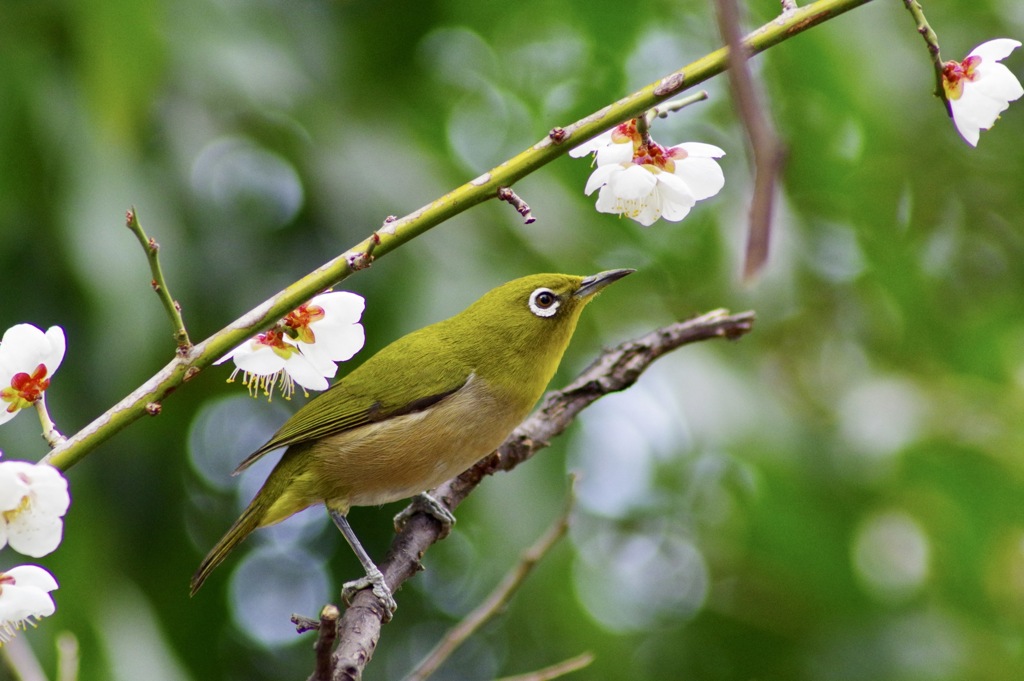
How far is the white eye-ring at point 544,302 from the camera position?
3352mm

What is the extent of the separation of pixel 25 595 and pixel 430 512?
5.52 feet

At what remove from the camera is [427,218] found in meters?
1.59

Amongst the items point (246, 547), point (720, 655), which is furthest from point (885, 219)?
point (246, 547)

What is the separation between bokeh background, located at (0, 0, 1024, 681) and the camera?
13.4 ft

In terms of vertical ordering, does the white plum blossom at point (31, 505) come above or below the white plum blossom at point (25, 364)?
below

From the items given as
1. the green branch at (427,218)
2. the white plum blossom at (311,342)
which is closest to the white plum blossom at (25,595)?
the green branch at (427,218)

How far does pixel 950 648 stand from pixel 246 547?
3.71 meters

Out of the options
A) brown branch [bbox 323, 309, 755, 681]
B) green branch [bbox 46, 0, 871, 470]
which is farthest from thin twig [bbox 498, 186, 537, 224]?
brown branch [bbox 323, 309, 755, 681]

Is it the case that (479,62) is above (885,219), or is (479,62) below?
above

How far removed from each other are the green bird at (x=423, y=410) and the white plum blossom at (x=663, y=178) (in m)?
1.05

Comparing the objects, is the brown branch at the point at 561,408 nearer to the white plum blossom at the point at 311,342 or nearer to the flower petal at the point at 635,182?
the white plum blossom at the point at 311,342

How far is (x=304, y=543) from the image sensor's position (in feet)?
18.7

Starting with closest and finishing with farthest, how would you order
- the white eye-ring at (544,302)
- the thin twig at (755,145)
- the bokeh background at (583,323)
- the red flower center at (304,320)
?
1. the thin twig at (755,145)
2. the red flower center at (304,320)
3. the white eye-ring at (544,302)
4. the bokeh background at (583,323)

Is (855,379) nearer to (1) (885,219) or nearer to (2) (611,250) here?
(1) (885,219)
